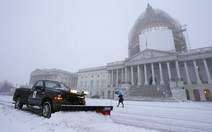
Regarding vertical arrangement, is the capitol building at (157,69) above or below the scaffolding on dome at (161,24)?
below

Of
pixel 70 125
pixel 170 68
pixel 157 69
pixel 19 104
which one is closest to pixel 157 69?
pixel 157 69

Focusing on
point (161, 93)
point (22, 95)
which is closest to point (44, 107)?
point (22, 95)

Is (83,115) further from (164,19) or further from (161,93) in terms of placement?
(164,19)

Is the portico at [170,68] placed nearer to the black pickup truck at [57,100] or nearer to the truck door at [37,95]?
the black pickup truck at [57,100]

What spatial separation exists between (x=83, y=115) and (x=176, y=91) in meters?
27.1

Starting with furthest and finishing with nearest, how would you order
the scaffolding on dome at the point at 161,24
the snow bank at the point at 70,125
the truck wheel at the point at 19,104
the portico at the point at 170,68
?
the scaffolding on dome at the point at 161,24 < the portico at the point at 170,68 < the truck wheel at the point at 19,104 < the snow bank at the point at 70,125

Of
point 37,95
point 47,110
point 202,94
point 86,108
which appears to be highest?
point 202,94

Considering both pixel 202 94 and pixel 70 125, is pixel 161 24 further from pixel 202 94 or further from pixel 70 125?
pixel 70 125

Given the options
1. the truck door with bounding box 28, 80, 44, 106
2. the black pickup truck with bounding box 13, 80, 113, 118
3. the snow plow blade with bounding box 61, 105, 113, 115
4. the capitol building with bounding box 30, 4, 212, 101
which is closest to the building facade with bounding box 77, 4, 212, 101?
the capitol building with bounding box 30, 4, 212, 101

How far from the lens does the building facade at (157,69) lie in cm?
3091

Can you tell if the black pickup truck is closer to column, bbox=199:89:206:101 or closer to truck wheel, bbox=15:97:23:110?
truck wheel, bbox=15:97:23:110

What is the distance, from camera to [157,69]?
1657 inches

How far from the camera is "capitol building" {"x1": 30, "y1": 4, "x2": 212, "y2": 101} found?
30.6 m

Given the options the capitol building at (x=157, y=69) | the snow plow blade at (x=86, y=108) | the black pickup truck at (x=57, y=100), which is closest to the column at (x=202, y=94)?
the capitol building at (x=157, y=69)
